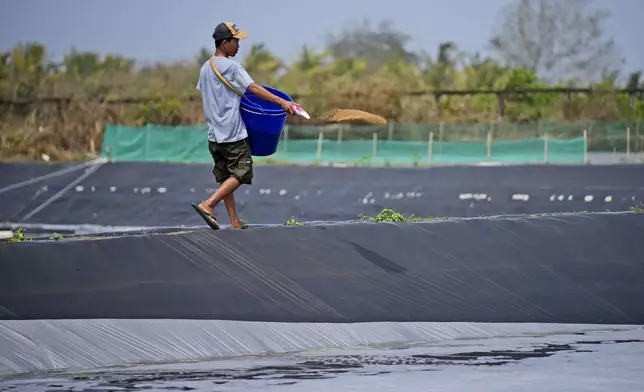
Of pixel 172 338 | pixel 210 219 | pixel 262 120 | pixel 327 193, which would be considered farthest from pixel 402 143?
pixel 172 338

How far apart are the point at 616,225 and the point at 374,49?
11323cm

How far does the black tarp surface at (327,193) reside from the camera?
22.6 metres

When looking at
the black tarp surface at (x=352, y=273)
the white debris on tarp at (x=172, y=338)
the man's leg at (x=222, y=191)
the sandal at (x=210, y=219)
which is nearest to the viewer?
the white debris on tarp at (x=172, y=338)

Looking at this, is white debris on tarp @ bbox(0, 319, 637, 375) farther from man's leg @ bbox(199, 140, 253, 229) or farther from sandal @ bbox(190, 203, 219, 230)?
man's leg @ bbox(199, 140, 253, 229)

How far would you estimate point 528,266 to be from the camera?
9656 millimetres

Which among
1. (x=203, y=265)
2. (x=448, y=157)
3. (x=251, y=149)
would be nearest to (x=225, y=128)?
(x=251, y=149)

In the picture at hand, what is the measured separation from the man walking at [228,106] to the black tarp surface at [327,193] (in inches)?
470

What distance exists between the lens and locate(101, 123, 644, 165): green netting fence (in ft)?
117

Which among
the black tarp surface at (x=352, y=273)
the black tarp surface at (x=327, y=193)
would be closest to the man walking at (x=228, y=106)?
the black tarp surface at (x=352, y=273)

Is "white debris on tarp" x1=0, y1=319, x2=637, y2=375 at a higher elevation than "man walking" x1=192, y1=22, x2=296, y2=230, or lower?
lower

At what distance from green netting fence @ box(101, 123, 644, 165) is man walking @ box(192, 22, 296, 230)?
25.4m

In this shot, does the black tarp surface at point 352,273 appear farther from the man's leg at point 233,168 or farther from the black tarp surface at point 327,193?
the black tarp surface at point 327,193

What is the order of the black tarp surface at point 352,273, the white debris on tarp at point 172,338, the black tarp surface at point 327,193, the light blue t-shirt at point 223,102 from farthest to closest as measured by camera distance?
1. the black tarp surface at point 327,193
2. the light blue t-shirt at point 223,102
3. the black tarp surface at point 352,273
4. the white debris on tarp at point 172,338

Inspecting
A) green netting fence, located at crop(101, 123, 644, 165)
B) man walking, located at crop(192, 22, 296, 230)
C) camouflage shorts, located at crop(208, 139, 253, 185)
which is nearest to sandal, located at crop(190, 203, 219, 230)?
man walking, located at crop(192, 22, 296, 230)
